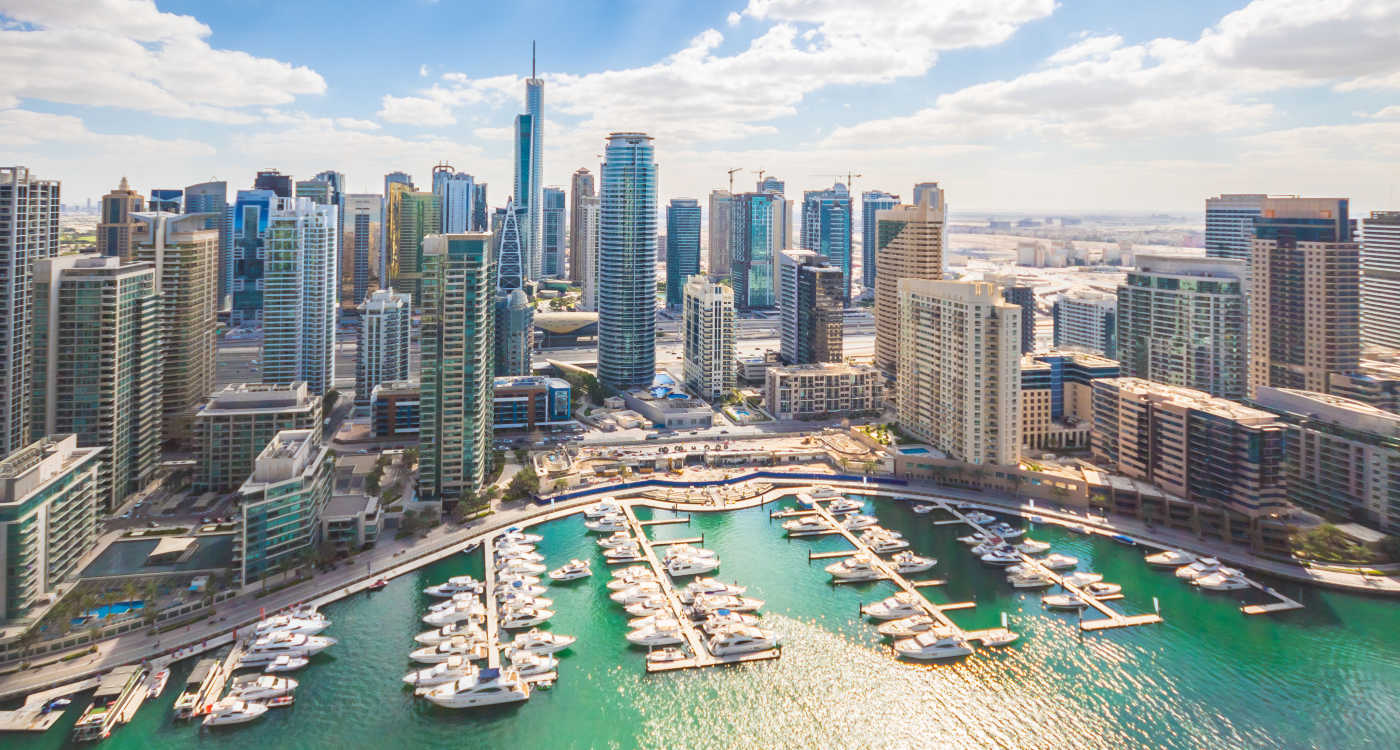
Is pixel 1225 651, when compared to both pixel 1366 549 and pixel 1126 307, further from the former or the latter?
pixel 1126 307

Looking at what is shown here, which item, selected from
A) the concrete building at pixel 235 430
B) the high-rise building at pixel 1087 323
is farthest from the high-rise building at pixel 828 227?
the concrete building at pixel 235 430

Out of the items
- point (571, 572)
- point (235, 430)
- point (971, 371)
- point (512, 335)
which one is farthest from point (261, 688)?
point (512, 335)

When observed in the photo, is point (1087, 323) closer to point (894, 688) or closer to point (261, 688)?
point (894, 688)

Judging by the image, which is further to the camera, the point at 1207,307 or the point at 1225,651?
the point at 1207,307

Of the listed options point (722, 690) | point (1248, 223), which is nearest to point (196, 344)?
point (722, 690)

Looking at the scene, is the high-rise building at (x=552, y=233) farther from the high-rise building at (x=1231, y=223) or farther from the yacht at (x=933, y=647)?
the yacht at (x=933, y=647)

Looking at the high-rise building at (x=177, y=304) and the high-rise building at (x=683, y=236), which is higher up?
the high-rise building at (x=683, y=236)
